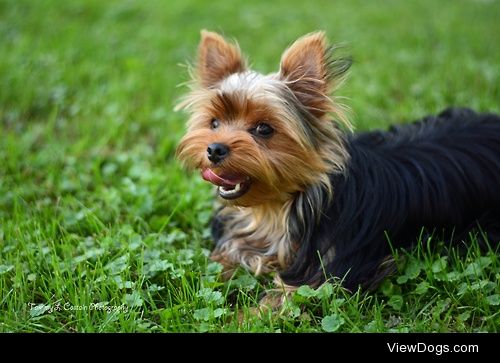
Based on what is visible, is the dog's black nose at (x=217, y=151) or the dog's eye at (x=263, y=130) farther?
the dog's eye at (x=263, y=130)

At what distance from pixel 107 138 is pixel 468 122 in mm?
3245

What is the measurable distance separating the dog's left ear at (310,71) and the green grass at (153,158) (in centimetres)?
113

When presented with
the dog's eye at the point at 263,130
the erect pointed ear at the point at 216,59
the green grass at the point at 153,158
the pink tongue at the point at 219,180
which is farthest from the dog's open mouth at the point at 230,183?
the erect pointed ear at the point at 216,59

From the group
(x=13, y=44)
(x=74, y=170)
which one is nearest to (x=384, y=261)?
(x=74, y=170)

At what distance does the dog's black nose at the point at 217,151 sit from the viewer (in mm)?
3352

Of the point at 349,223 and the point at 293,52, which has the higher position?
the point at 293,52

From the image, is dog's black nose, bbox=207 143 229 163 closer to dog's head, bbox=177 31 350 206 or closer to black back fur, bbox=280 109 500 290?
dog's head, bbox=177 31 350 206

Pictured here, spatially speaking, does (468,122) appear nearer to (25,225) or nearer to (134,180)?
(134,180)

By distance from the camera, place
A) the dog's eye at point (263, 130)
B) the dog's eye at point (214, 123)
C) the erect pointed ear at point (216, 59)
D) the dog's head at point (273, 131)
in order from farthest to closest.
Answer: the erect pointed ear at point (216, 59)
the dog's eye at point (214, 123)
the dog's eye at point (263, 130)
the dog's head at point (273, 131)

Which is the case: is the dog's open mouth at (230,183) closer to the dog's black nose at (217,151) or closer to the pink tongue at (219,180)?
the pink tongue at (219,180)

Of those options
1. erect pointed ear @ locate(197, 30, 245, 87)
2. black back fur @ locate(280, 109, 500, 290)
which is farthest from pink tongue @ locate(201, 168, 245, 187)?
erect pointed ear @ locate(197, 30, 245, 87)
